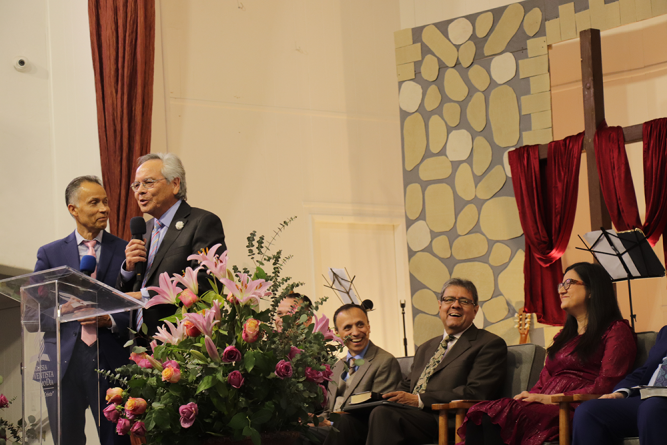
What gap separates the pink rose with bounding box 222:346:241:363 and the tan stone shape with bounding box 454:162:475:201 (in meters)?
4.99

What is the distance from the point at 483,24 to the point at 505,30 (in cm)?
22

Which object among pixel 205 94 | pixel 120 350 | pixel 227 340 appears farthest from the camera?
pixel 205 94

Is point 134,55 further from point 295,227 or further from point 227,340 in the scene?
point 227,340

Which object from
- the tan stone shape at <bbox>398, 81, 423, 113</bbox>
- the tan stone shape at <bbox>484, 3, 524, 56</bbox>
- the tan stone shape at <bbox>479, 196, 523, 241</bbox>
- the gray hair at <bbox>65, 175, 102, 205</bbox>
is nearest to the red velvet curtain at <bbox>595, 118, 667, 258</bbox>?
the tan stone shape at <bbox>479, 196, 523, 241</bbox>

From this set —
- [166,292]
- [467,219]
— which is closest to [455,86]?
[467,219]

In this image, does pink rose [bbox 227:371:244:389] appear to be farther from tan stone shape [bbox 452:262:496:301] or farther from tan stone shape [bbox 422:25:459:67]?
tan stone shape [bbox 422:25:459:67]

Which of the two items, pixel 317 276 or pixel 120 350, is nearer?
pixel 120 350

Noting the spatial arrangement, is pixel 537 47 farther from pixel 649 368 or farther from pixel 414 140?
pixel 649 368

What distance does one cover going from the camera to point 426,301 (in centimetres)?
679

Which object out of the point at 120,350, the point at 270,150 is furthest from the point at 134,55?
the point at 120,350

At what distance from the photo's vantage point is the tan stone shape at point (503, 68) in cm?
659

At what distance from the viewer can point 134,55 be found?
6.31 meters

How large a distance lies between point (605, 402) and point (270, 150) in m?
4.61

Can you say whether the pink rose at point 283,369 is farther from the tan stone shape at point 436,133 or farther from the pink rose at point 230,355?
the tan stone shape at point 436,133
